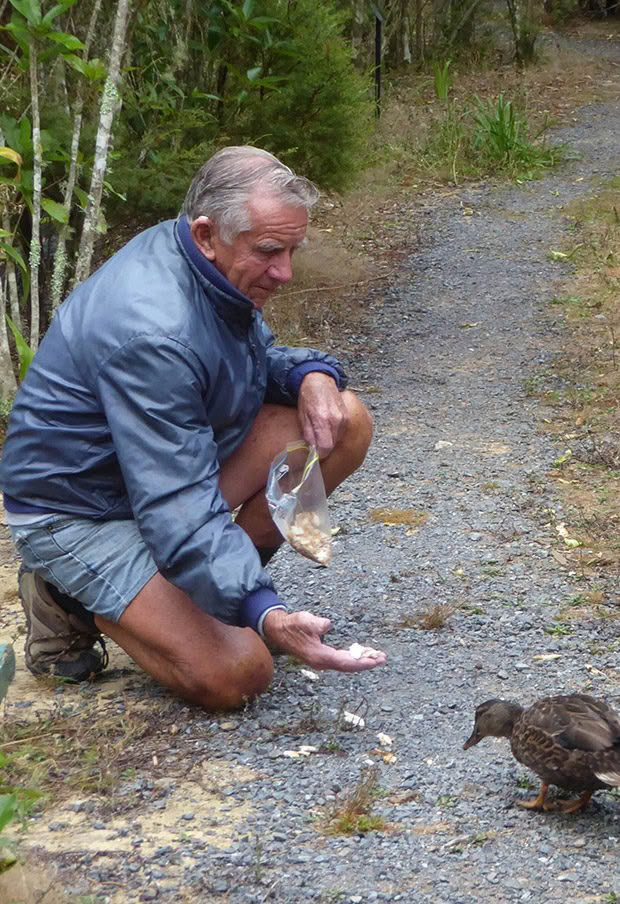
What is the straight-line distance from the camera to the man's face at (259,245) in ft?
12.6

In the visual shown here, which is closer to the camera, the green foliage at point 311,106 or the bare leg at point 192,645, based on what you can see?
Result: the bare leg at point 192,645

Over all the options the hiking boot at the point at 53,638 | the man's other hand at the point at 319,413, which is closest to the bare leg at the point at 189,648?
the hiking boot at the point at 53,638

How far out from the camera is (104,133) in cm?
662

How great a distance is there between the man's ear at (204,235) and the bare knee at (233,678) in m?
1.12

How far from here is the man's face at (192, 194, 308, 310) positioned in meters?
3.85

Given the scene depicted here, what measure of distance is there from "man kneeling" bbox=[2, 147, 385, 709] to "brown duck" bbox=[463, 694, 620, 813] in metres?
0.43

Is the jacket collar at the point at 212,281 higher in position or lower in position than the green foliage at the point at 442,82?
higher

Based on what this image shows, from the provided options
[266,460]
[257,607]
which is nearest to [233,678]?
[257,607]

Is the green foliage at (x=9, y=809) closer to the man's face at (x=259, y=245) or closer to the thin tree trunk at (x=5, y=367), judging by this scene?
the man's face at (x=259, y=245)

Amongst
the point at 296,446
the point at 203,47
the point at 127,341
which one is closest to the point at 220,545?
the point at 127,341

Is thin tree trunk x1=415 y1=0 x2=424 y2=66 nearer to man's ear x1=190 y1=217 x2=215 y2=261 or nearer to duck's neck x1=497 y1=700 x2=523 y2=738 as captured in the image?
man's ear x1=190 y1=217 x2=215 y2=261

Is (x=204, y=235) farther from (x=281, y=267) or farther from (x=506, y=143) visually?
(x=506, y=143)

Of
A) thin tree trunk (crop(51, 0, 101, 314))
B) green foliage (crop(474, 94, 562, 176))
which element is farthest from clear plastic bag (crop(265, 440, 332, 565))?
green foliage (crop(474, 94, 562, 176))

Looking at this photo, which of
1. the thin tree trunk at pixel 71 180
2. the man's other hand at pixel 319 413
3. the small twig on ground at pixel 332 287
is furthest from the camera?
the small twig on ground at pixel 332 287
